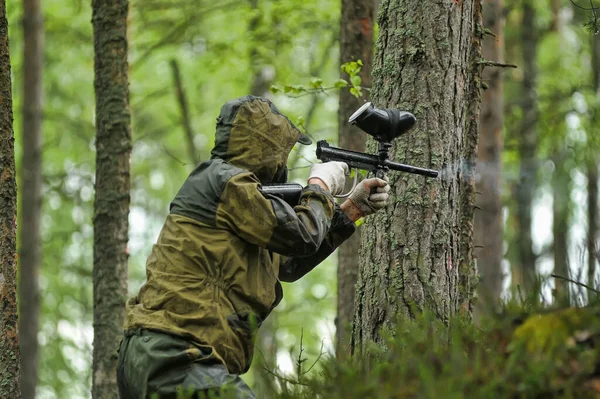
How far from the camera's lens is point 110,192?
7293 millimetres

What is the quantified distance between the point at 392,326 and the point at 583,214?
12691 millimetres

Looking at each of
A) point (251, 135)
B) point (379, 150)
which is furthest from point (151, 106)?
point (251, 135)

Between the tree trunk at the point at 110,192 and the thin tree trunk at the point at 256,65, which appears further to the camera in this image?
the thin tree trunk at the point at 256,65

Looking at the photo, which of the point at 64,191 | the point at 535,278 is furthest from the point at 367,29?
the point at 64,191

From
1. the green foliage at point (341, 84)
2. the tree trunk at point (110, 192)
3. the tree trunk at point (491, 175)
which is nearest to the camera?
the green foliage at point (341, 84)

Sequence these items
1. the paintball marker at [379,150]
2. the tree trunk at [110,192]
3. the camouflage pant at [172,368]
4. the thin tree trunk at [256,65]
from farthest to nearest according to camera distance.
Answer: the thin tree trunk at [256,65]
the tree trunk at [110,192]
the paintball marker at [379,150]
the camouflage pant at [172,368]

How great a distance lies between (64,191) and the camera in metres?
15.9

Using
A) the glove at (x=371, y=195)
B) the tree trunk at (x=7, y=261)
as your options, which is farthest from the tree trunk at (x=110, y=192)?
the glove at (x=371, y=195)

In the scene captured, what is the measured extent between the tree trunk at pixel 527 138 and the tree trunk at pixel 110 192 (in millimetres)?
9640

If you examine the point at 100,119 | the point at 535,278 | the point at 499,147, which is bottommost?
the point at 535,278

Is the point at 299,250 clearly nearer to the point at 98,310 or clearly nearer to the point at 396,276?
the point at 396,276

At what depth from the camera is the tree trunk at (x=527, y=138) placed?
51.8ft

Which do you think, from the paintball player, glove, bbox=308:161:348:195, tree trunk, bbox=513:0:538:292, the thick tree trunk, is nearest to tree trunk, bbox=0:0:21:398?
the paintball player

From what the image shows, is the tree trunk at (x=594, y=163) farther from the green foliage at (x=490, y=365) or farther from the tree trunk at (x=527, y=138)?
the green foliage at (x=490, y=365)
